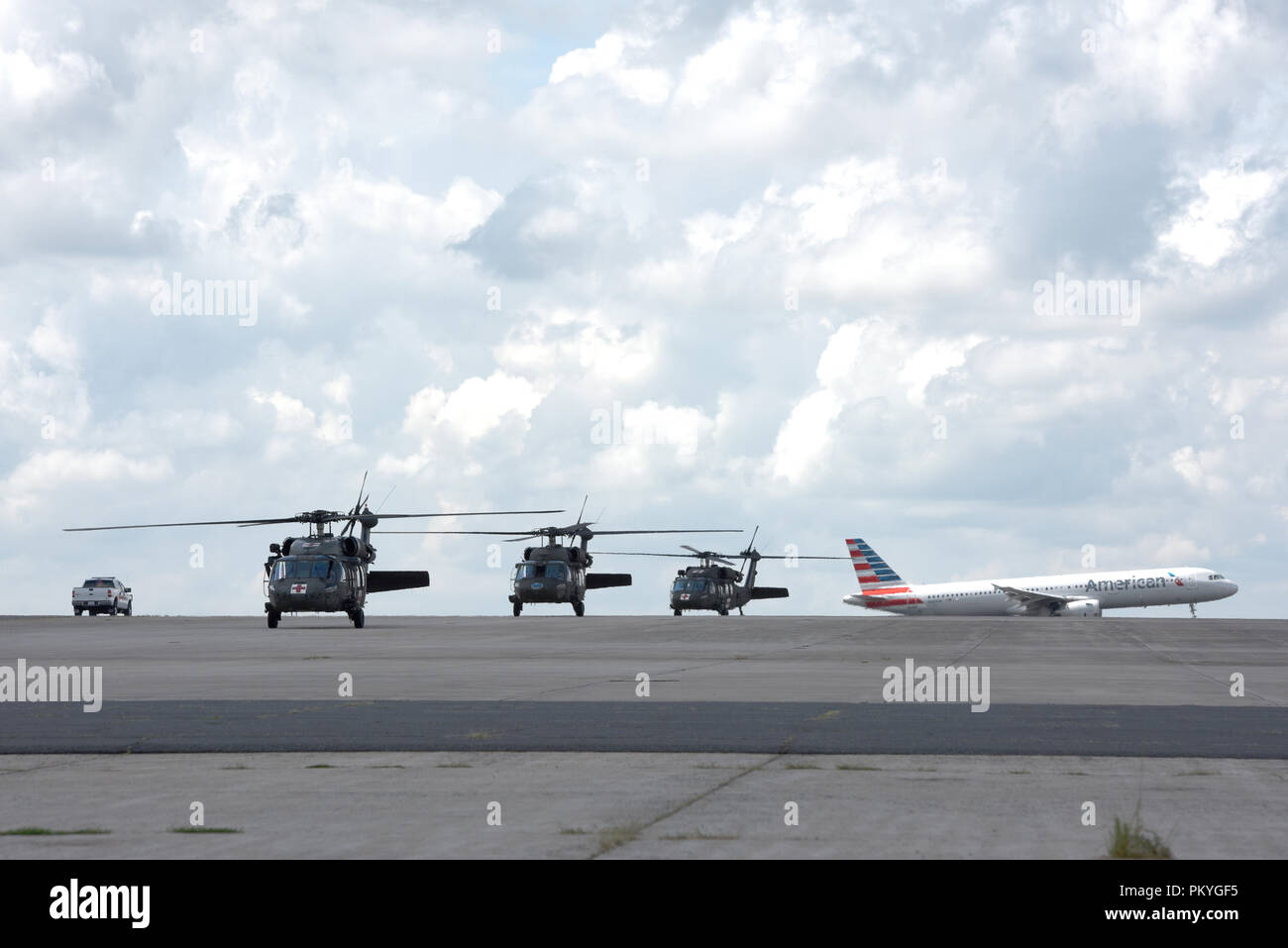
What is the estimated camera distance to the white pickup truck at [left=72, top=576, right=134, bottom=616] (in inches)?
3246

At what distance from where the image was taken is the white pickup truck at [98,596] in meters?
82.4

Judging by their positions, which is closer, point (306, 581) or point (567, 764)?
point (567, 764)

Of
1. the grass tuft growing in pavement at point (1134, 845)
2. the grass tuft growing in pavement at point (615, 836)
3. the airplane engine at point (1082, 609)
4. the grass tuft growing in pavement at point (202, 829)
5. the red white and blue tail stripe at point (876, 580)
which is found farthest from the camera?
the red white and blue tail stripe at point (876, 580)

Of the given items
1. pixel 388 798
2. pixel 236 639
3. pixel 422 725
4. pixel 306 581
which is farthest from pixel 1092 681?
pixel 306 581

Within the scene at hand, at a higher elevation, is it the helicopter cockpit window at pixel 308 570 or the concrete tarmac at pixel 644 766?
→ the helicopter cockpit window at pixel 308 570

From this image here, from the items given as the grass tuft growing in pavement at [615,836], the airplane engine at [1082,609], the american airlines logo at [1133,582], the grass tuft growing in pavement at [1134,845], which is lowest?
the grass tuft growing in pavement at [1134,845]

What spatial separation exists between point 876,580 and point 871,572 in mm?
907

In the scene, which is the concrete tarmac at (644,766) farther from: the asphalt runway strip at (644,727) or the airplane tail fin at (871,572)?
the airplane tail fin at (871,572)

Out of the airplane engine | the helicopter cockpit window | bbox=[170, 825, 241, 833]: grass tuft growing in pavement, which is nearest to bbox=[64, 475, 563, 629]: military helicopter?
the helicopter cockpit window

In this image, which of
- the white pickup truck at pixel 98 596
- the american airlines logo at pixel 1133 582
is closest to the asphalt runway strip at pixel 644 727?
the white pickup truck at pixel 98 596

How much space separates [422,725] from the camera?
16.8 m
